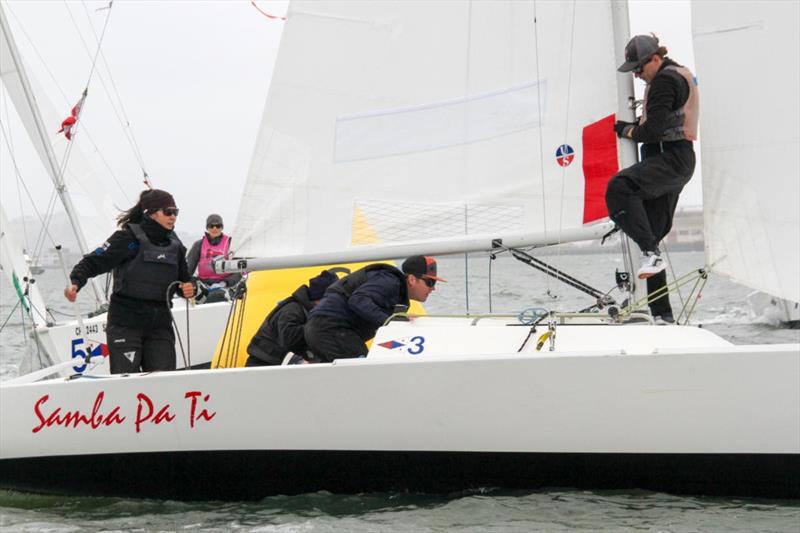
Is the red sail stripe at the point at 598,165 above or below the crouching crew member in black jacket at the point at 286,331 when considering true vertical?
above

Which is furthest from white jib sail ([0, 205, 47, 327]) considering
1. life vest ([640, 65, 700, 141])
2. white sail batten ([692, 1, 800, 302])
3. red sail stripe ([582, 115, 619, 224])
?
white sail batten ([692, 1, 800, 302])

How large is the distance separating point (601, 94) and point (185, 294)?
2211 millimetres

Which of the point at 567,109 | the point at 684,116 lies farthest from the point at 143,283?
the point at 684,116

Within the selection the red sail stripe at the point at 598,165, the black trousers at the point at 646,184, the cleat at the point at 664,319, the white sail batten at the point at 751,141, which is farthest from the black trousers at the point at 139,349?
the white sail batten at the point at 751,141

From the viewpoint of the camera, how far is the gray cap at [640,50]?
209 inches

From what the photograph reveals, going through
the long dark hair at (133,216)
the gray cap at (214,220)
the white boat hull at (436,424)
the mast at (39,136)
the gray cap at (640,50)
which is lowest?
the white boat hull at (436,424)

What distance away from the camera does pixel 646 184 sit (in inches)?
211

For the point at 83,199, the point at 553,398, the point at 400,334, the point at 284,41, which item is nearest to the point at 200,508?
the point at 400,334

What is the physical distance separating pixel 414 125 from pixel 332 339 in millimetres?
1167

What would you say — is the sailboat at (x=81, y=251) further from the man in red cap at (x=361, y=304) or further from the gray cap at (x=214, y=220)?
the man in red cap at (x=361, y=304)

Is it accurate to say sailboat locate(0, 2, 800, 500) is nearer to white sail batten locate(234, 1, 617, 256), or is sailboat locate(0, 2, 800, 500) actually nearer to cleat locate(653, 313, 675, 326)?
white sail batten locate(234, 1, 617, 256)

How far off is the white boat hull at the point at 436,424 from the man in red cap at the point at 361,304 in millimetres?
415

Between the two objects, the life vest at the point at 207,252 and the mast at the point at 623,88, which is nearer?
the mast at the point at 623,88

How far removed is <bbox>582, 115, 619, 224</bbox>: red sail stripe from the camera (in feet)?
18.2
